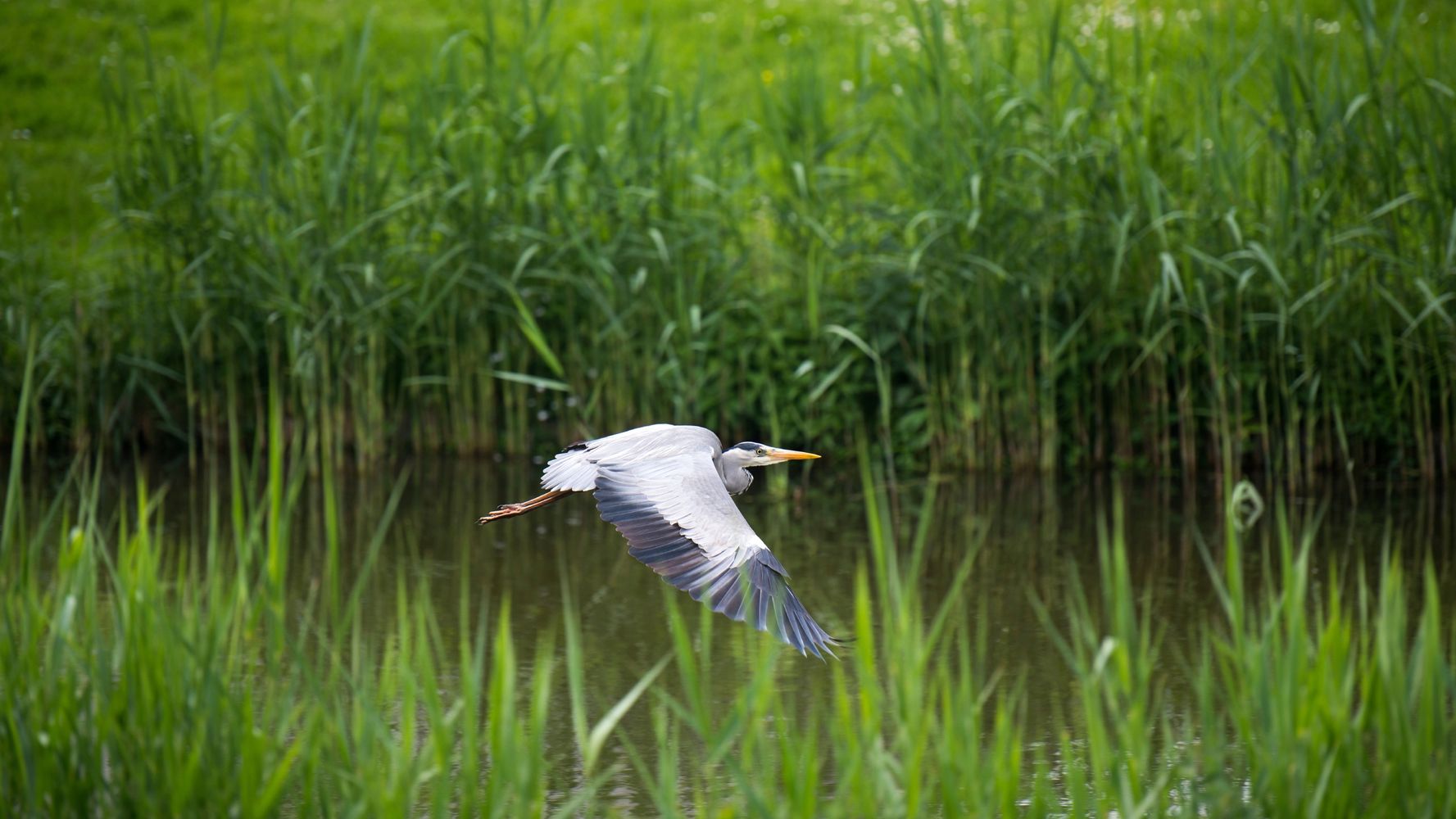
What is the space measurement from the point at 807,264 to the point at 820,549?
1689 mm

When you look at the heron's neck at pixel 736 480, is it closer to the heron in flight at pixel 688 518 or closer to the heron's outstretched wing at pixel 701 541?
the heron in flight at pixel 688 518

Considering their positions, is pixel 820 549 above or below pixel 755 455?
below

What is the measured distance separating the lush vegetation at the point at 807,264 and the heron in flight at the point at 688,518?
2327mm

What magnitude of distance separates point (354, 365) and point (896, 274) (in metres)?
2.64

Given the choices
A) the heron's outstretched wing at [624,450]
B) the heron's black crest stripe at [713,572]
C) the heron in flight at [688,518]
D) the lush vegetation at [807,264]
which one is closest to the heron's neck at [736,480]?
the heron in flight at [688,518]

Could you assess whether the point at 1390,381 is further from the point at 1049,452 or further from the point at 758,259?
the point at 758,259

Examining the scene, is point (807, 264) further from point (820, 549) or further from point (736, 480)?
point (736, 480)

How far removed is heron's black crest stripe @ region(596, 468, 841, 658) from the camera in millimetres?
3109

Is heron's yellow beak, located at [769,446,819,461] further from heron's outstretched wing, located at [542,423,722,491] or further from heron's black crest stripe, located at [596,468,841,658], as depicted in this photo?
heron's black crest stripe, located at [596,468,841,658]

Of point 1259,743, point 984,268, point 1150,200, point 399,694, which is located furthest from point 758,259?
point 1259,743

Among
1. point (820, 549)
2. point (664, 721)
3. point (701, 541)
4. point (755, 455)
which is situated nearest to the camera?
point (664, 721)

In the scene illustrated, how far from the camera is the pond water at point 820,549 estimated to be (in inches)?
200

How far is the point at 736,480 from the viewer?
180 inches

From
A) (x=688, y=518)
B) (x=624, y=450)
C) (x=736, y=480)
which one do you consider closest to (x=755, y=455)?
(x=736, y=480)
